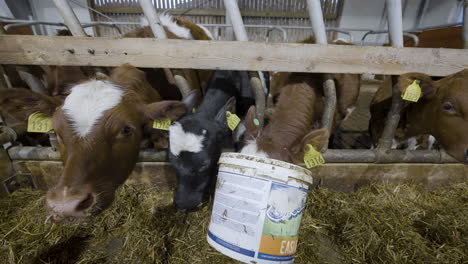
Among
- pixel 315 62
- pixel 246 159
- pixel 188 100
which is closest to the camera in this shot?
pixel 246 159

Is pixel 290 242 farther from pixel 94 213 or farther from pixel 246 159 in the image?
pixel 94 213

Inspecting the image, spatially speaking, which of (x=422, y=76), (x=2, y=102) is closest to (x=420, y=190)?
(x=422, y=76)

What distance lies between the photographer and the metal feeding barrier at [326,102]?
1.68 m

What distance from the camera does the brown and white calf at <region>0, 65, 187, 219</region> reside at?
4.09ft

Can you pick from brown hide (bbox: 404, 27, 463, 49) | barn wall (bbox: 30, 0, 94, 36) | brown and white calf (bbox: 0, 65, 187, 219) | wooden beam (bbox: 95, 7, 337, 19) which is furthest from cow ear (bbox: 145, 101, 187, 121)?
barn wall (bbox: 30, 0, 94, 36)

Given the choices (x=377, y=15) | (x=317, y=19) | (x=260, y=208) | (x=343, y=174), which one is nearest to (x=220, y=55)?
(x=317, y=19)

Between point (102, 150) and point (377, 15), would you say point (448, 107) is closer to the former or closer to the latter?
point (102, 150)

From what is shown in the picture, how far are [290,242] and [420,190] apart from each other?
197 cm

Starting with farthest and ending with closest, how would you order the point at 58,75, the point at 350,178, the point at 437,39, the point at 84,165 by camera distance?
the point at 437,39
the point at 350,178
the point at 58,75
the point at 84,165

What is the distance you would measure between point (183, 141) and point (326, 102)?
1225 millimetres

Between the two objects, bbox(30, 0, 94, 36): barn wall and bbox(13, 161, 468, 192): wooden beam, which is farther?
bbox(30, 0, 94, 36): barn wall

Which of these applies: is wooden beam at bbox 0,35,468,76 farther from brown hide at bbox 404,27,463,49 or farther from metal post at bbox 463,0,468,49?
brown hide at bbox 404,27,463,49

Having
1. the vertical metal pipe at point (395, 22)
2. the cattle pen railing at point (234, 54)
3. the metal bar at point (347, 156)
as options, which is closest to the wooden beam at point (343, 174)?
the metal bar at point (347, 156)

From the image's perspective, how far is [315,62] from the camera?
165cm
